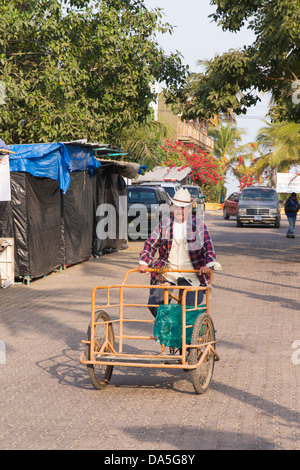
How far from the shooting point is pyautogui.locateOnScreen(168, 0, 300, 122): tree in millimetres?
18005

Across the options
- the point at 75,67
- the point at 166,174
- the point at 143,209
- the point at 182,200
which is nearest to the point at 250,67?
the point at 75,67

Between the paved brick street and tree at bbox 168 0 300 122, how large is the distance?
300 inches

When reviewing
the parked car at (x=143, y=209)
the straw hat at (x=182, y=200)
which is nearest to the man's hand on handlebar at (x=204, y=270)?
the straw hat at (x=182, y=200)

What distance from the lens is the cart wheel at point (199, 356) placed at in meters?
6.55

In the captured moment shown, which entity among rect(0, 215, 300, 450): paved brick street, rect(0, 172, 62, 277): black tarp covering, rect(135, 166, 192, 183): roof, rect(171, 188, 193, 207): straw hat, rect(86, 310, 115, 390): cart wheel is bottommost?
rect(0, 215, 300, 450): paved brick street

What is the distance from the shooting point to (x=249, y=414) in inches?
240

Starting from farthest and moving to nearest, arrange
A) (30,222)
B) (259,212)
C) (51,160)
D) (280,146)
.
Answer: (280,146) < (259,212) < (51,160) < (30,222)

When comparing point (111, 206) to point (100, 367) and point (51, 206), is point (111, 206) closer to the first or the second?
point (51, 206)

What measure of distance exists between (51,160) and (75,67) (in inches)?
154

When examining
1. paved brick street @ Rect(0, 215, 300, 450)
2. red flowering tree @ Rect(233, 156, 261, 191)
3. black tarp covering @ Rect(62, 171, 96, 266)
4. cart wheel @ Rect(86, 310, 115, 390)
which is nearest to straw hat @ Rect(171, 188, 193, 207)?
cart wheel @ Rect(86, 310, 115, 390)

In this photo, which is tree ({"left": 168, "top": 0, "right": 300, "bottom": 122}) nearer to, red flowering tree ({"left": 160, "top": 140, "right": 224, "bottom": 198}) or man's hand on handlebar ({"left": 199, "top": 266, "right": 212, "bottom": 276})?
man's hand on handlebar ({"left": 199, "top": 266, "right": 212, "bottom": 276})

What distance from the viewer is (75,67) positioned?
705 inches

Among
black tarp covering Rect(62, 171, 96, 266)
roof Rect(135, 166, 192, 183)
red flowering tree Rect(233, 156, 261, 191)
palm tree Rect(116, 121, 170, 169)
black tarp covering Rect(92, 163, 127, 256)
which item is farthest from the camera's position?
red flowering tree Rect(233, 156, 261, 191)

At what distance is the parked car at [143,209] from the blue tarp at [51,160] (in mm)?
7051
